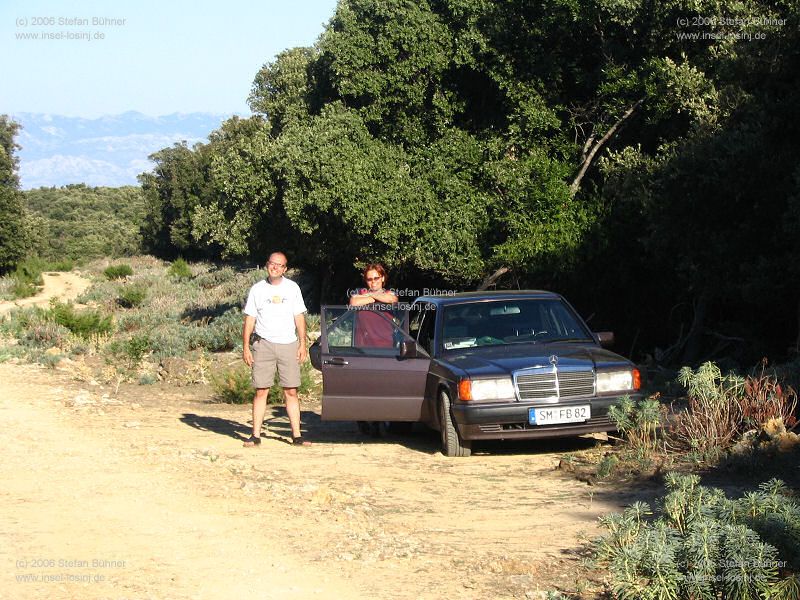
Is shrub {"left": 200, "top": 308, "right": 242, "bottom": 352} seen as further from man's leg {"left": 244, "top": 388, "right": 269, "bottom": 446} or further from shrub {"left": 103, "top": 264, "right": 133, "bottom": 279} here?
shrub {"left": 103, "top": 264, "right": 133, "bottom": 279}

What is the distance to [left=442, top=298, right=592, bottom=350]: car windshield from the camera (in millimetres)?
10672

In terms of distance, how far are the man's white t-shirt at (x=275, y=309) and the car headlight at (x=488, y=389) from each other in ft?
6.96

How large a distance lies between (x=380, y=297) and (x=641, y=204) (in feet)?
26.5

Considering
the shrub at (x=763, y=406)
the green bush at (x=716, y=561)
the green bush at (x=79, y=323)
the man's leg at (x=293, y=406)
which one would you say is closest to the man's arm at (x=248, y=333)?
the man's leg at (x=293, y=406)

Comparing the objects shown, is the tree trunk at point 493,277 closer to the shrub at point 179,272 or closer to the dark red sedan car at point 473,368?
the dark red sedan car at point 473,368

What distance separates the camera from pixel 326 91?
2594 cm

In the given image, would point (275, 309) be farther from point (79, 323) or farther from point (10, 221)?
point (10, 221)

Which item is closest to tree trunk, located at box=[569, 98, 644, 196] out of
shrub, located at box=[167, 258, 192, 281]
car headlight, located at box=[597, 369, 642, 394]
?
car headlight, located at box=[597, 369, 642, 394]

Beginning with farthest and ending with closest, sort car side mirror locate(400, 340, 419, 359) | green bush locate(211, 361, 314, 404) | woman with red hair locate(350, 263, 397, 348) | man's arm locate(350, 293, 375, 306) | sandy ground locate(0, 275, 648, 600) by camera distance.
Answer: green bush locate(211, 361, 314, 404)
man's arm locate(350, 293, 375, 306)
woman with red hair locate(350, 263, 397, 348)
car side mirror locate(400, 340, 419, 359)
sandy ground locate(0, 275, 648, 600)

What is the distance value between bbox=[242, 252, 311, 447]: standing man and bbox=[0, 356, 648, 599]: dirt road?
748 millimetres

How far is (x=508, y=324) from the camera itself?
10.8 metres

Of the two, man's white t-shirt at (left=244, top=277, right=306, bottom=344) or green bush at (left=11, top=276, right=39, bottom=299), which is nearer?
man's white t-shirt at (left=244, top=277, right=306, bottom=344)

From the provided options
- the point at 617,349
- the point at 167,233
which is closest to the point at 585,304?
the point at 617,349

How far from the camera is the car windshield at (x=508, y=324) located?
10.7 meters
